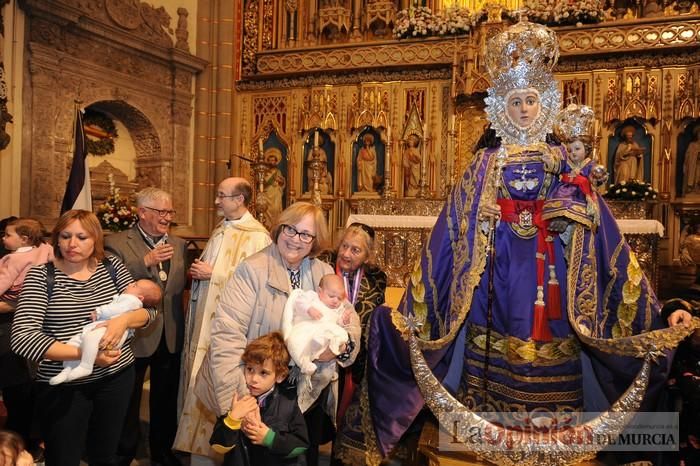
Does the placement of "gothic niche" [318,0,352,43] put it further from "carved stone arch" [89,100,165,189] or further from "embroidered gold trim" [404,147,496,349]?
"embroidered gold trim" [404,147,496,349]

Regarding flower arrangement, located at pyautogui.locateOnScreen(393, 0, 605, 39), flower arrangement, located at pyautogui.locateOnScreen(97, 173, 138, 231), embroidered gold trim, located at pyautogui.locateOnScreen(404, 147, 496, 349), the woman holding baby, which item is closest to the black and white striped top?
the woman holding baby

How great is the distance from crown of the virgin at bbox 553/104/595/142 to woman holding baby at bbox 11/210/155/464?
2.59m

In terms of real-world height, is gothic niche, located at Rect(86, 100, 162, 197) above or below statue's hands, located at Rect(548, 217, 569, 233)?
above

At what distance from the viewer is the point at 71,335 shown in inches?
100.0

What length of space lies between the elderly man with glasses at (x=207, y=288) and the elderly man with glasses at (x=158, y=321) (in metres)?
0.14

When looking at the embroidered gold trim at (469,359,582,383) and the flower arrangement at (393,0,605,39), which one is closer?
the embroidered gold trim at (469,359,582,383)

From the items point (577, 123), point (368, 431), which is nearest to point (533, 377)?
point (368, 431)

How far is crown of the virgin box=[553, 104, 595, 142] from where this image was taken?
324 centimetres

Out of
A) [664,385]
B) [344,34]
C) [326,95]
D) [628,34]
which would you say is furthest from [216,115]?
[664,385]

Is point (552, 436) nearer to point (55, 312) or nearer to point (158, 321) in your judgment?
point (158, 321)

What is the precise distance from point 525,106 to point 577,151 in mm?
418

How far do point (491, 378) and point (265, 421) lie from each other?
5.02ft

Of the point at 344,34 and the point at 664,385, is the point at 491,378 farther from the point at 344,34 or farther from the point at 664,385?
the point at 344,34

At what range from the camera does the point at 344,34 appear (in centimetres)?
1131
